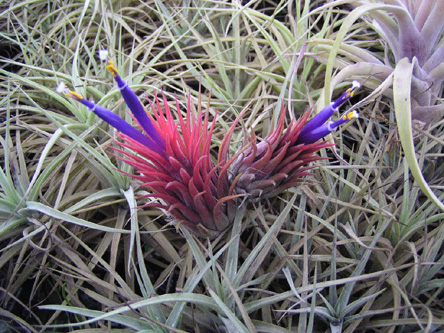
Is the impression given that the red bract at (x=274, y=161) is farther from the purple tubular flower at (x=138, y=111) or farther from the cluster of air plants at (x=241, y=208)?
the purple tubular flower at (x=138, y=111)

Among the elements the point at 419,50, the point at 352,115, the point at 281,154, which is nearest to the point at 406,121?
the point at 352,115

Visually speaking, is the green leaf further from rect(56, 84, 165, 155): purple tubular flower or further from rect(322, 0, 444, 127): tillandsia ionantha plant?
rect(56, 84, 165, 155): purple tubular flower

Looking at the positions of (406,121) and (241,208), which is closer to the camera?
(406,121)

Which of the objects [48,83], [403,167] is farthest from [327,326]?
[48,83]

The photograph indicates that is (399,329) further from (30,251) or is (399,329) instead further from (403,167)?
(30,251)

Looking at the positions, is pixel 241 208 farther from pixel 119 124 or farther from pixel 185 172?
pixel 119 124

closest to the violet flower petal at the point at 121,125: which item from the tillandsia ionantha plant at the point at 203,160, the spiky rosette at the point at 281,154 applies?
the tillandsia ionantha plant at the point at 203,160
